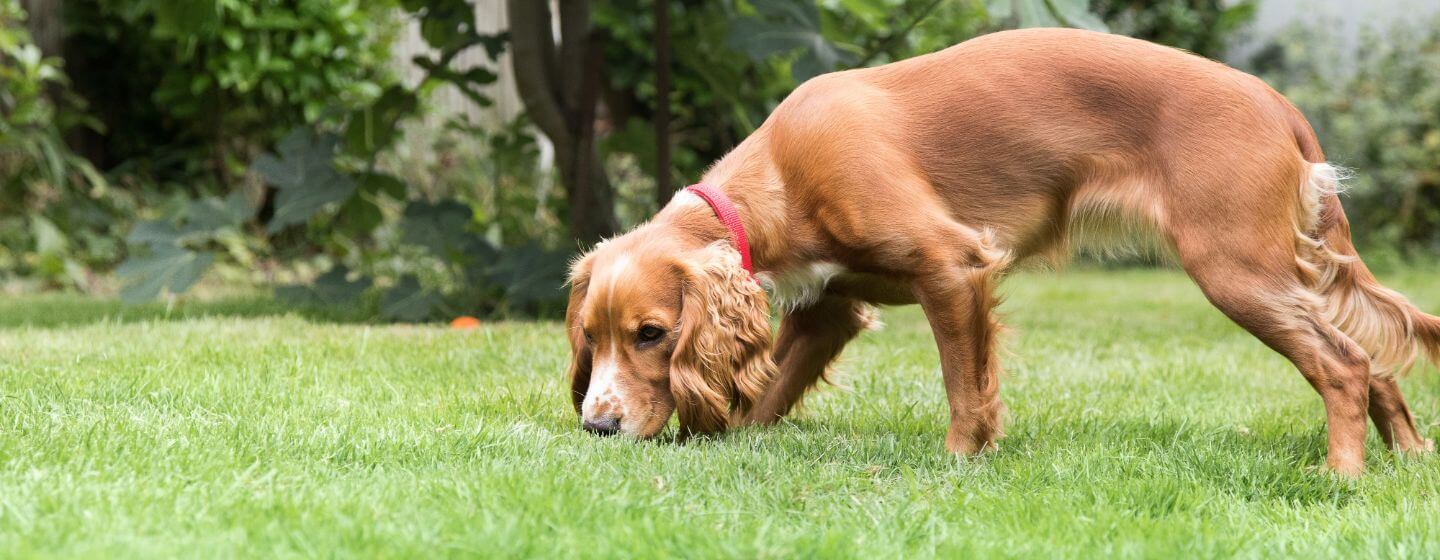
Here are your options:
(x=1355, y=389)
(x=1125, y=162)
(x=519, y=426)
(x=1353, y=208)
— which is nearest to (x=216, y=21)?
(x=519, y=426)

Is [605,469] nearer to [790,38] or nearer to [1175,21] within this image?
[790,38]

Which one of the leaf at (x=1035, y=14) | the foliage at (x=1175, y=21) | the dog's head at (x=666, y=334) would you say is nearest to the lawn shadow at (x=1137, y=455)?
the dog's head at (x=666, y=334)

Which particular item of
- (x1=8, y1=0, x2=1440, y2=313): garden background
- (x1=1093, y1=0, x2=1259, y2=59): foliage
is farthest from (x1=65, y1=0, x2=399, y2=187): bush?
(x1=1093, y1=0, x2=1259, y2=59): foliage

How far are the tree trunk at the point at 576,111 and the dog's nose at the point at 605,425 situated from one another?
3.27 metres

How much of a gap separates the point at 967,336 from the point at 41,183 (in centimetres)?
721

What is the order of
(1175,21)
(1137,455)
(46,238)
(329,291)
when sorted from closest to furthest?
(1137,455), (329,291), (46,238), (1175,21)

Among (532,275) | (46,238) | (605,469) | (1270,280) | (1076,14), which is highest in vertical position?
(1076,14)

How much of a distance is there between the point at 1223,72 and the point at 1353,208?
9056 millimetres

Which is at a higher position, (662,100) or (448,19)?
(448,19)

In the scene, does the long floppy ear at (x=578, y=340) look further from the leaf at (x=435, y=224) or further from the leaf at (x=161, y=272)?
the leaf at (x=161, y=272)

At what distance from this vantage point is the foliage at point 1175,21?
11.5 metres

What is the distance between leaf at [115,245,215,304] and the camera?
5.75 meters

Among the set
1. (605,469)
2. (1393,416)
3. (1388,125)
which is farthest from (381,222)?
(1388,125)

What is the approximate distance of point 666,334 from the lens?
329cm
